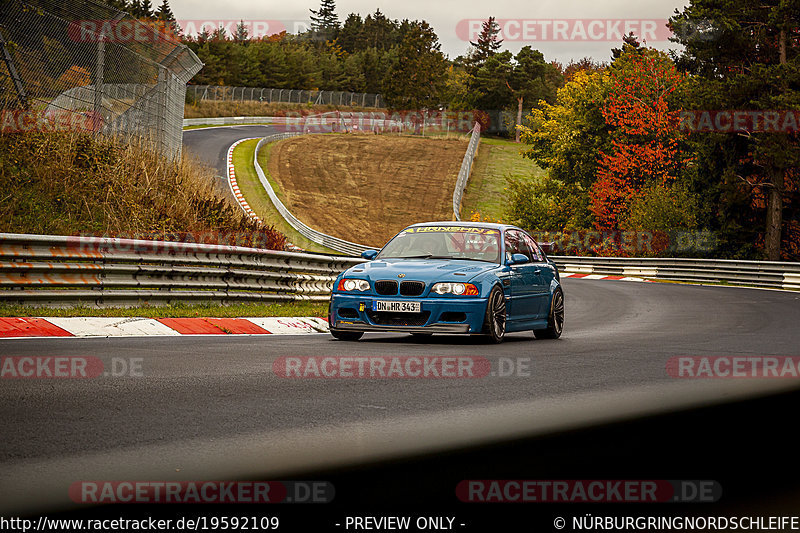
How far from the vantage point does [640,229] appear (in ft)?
159

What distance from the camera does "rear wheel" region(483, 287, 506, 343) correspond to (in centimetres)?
1085

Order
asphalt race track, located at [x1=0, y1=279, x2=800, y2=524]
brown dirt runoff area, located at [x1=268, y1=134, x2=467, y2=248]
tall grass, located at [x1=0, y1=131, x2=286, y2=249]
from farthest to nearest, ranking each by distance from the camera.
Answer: brown dirt runoff area, located at [x1=268, y1=134, x2=467, y2=248]
tall grass, located at [x1=0, y1=131, x2=286, y2=249]
asphalt race track, located at [x1=0, y1=279, x2=800, y2=524]

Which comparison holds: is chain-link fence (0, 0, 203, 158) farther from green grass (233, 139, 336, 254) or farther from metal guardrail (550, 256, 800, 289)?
metal guardrail (550, 256, 800, 289)

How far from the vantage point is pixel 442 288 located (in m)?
10.8

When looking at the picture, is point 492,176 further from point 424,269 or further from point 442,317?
point 442,317

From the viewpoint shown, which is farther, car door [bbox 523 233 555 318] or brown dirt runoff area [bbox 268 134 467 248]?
brown dirt runoff area [bbox 268 134 467 248]

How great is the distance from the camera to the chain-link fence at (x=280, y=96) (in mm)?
97875

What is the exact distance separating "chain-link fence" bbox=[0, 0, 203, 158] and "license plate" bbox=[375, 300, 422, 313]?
9.41 metres

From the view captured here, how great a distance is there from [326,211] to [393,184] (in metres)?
13.1

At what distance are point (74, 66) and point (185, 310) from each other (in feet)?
21.5

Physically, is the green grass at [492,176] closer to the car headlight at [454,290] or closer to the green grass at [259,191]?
the green grass at [259,191]

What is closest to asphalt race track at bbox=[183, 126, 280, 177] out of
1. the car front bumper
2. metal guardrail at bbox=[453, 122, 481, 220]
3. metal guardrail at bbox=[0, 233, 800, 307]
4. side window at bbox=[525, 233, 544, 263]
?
metal guardrail at bbox=[453, 122, 481, 220]

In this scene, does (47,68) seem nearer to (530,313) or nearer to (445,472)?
(530,313)

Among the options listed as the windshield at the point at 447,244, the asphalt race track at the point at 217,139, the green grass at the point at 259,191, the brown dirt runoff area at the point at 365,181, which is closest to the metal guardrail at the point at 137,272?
the windshield at the point at 447,244
